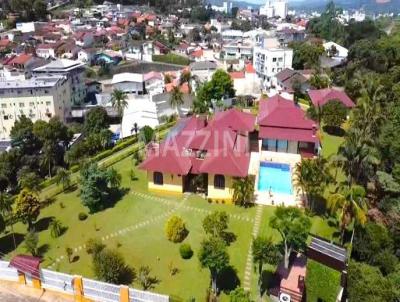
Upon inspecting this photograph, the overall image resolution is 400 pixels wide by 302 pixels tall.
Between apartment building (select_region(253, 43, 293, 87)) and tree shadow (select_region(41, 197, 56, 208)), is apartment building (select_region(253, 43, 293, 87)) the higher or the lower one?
the higher one

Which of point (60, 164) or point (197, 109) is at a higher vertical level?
point (197, 109)

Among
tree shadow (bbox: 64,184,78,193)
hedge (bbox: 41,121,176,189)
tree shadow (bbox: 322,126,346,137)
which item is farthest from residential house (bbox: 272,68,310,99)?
tree shadow (bbox: 64,184,78,193)

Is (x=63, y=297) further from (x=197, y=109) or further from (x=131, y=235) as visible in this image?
(x=197, y=109)

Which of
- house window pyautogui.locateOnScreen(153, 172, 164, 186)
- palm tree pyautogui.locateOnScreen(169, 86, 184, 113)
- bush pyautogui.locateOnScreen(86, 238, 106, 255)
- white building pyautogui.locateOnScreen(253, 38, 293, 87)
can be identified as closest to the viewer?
bush pyautogui.locateOnScreen(86, 238, 106, 255)

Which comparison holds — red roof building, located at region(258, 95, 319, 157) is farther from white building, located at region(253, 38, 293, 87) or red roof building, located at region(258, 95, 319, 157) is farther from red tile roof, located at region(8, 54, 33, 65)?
red tile roof, located at region(8, 54, 33, 65)

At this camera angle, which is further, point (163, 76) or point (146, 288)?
point (163, 76)

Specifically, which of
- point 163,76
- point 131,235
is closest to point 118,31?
point 163,76

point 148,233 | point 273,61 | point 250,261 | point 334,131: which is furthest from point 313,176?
point 273,61
